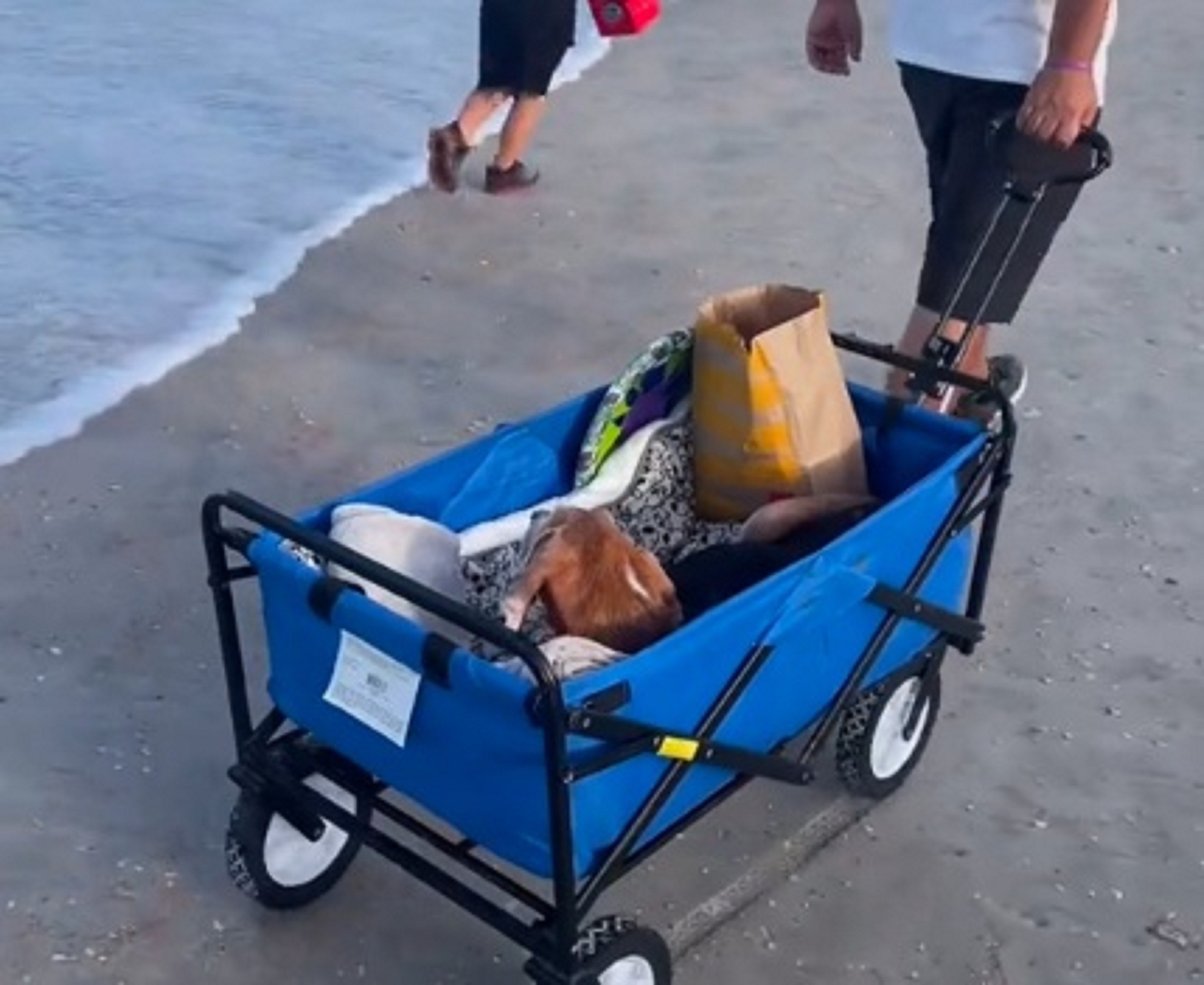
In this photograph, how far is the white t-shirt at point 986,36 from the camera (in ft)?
7.99

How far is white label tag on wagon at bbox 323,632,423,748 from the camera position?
180 cm

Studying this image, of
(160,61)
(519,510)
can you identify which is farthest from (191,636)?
(160,61)

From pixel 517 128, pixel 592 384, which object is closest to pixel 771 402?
pixel 592 384

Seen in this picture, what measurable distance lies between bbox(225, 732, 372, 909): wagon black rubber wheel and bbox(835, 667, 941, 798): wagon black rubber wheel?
561 mm

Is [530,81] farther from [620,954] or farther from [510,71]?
[620,954]

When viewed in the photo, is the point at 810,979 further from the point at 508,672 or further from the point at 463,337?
the point at 463,337

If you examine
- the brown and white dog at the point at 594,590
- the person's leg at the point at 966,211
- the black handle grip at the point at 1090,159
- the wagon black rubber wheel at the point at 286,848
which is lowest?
the wagon black rubber wheel at the point at 286,848

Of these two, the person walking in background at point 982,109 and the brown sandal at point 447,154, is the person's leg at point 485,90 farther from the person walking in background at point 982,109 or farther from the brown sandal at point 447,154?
the person walking in background at point 982,109

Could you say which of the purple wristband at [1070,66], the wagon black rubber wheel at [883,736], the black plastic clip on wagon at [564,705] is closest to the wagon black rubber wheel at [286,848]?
the black plastic clip on wagon at [564,705]

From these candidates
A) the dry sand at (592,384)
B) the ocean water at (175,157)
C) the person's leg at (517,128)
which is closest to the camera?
the dry sand at (592,384)

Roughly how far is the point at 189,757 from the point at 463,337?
4.07 feet

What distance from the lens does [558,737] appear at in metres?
1.67

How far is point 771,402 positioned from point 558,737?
0.70 m

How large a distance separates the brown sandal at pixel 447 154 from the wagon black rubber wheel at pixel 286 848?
1991mm
